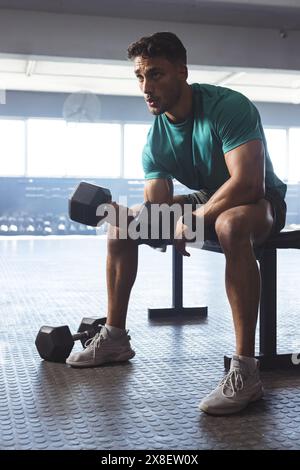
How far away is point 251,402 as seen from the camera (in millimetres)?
1217

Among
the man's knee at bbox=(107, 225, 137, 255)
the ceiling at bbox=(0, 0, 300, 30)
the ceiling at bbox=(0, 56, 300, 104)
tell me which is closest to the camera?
the man's knee at bbox=(107, 225, 137, 255)

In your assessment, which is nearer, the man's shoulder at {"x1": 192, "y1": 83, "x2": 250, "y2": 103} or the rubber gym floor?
the rubber gym floor

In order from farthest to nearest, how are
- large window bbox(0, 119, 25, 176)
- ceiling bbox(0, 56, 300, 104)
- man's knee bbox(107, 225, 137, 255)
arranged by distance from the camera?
large window bbox(0, 119, 25, 176), ceiling bbox(0, 56, 300, 104), man's knee bbox(107, 225, 137, 255)

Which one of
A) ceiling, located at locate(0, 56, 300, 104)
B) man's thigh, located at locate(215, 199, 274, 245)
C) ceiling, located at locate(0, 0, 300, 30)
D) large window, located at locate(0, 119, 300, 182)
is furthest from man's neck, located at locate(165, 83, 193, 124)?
large window, located at locate(0, 119, 300, 182)

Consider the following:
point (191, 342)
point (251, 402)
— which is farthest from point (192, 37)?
point (251, 402)

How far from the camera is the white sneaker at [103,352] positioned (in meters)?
1.50

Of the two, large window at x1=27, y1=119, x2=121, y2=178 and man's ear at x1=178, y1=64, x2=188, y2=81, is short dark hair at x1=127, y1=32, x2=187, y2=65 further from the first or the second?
large window at x1=27, y1=119, x2=121, y2=178

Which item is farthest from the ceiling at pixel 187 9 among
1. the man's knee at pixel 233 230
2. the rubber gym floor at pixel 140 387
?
the man's knee at pixel 233 230

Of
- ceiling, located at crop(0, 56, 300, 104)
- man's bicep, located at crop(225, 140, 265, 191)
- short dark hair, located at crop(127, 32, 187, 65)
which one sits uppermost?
ceiling, located at crop(0, 56, 300, 104)

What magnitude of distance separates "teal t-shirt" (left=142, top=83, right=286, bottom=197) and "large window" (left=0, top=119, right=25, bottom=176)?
7338 millimetres

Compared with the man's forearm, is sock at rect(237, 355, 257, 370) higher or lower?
lower

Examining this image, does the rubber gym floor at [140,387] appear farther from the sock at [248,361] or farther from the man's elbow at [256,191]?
the man's elbow at [256,191]

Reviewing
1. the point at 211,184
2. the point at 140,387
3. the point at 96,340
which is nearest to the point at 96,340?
the point at 96,340

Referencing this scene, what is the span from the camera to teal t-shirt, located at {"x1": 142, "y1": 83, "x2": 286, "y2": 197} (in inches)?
50.9
